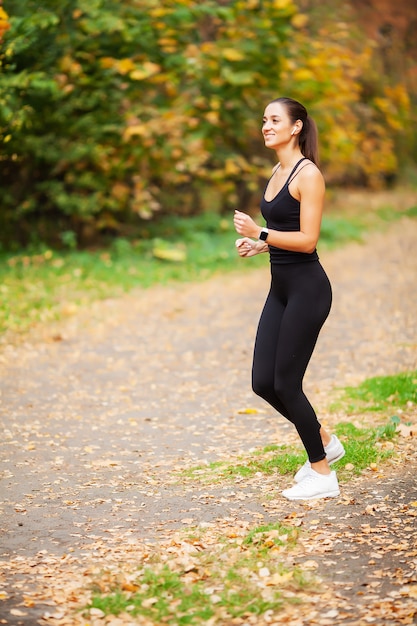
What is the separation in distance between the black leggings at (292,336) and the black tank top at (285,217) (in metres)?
0.04

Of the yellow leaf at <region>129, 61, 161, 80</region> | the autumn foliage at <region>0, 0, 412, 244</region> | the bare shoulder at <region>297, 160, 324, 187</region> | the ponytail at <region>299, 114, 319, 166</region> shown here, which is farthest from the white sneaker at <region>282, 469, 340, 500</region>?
the yellow leaf at <region>129, 61, 161, 80</region>

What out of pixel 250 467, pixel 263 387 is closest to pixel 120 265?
pixel 250 467

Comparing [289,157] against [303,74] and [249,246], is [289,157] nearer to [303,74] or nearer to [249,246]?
Answer: [249,246]

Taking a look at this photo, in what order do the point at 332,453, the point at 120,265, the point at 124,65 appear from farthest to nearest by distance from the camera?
1. the point at 120,265
2. the point at 124,65
3. the point at 332,453

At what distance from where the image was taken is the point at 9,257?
12039mm

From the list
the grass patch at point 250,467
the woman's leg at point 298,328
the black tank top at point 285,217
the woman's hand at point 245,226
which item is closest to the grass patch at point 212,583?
the woman's leg at point 298,328

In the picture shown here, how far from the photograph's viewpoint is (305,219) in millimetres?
4105

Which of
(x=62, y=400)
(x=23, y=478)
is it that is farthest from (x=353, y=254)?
(x=23, y=478)

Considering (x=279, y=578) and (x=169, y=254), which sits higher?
(x=279, y=578)

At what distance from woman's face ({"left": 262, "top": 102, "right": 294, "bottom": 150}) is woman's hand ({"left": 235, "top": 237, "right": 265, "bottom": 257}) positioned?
0.51 m

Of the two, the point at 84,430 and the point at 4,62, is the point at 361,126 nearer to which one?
the point at 4,62

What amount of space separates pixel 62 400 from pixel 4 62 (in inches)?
168

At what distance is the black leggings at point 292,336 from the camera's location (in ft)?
13.9

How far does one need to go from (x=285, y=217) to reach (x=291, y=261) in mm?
232
